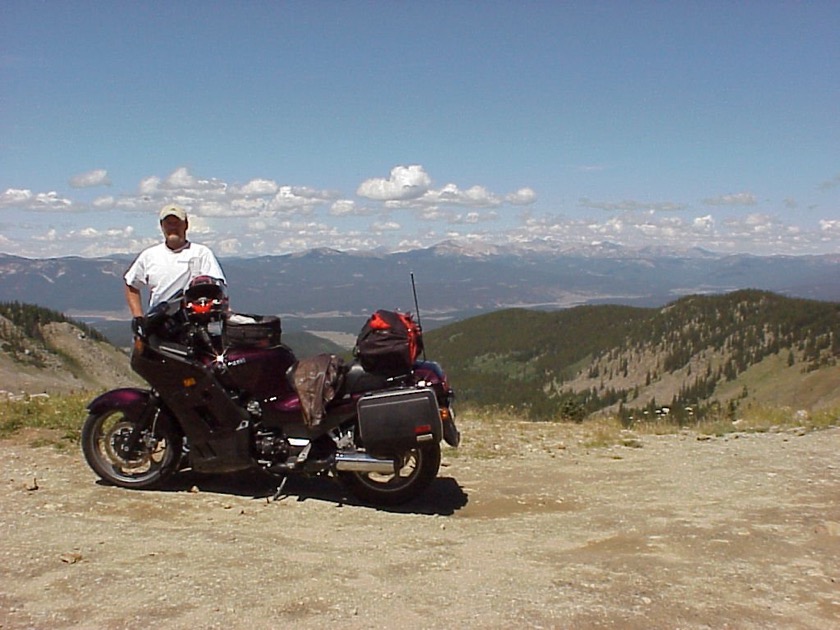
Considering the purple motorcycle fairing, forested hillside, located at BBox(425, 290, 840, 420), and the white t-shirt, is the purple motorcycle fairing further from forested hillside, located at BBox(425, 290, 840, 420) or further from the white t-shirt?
forested hillside, located at BBox(425, 290, 840, 420)

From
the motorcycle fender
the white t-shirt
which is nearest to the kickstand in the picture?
the motorcycle fender

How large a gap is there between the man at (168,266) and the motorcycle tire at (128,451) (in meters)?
1.12

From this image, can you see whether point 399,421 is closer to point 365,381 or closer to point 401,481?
point 365,381

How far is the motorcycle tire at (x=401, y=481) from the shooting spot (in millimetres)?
7359

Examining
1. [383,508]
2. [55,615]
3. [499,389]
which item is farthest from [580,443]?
[499,389]

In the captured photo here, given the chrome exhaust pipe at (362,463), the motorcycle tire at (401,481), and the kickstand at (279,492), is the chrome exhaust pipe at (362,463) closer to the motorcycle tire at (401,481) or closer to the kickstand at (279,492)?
the motorcycle tire at (401,481)

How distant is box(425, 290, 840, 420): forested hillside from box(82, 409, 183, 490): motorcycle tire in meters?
82.6

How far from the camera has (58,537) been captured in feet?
19.1

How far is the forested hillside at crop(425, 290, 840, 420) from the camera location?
363 ft

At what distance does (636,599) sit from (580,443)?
20.3 feet

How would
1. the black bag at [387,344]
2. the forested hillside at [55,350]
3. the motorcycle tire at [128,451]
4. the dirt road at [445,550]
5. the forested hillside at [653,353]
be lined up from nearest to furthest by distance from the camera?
1. the dirt road at [445,550]
2. the black bag at [387,344]
3. the motorcycle tire at [128,451]
4. the forested hillside at [55,350]
5. the forested hillside at [653,353]

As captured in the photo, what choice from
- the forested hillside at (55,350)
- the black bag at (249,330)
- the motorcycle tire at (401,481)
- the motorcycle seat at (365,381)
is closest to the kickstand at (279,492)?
the motorcycle tire at (401,481)

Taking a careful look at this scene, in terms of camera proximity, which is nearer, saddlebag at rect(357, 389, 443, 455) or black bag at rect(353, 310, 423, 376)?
saddlebag at rect(357, 389, 443, 455)

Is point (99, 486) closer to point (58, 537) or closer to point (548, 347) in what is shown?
point (58, 537)
